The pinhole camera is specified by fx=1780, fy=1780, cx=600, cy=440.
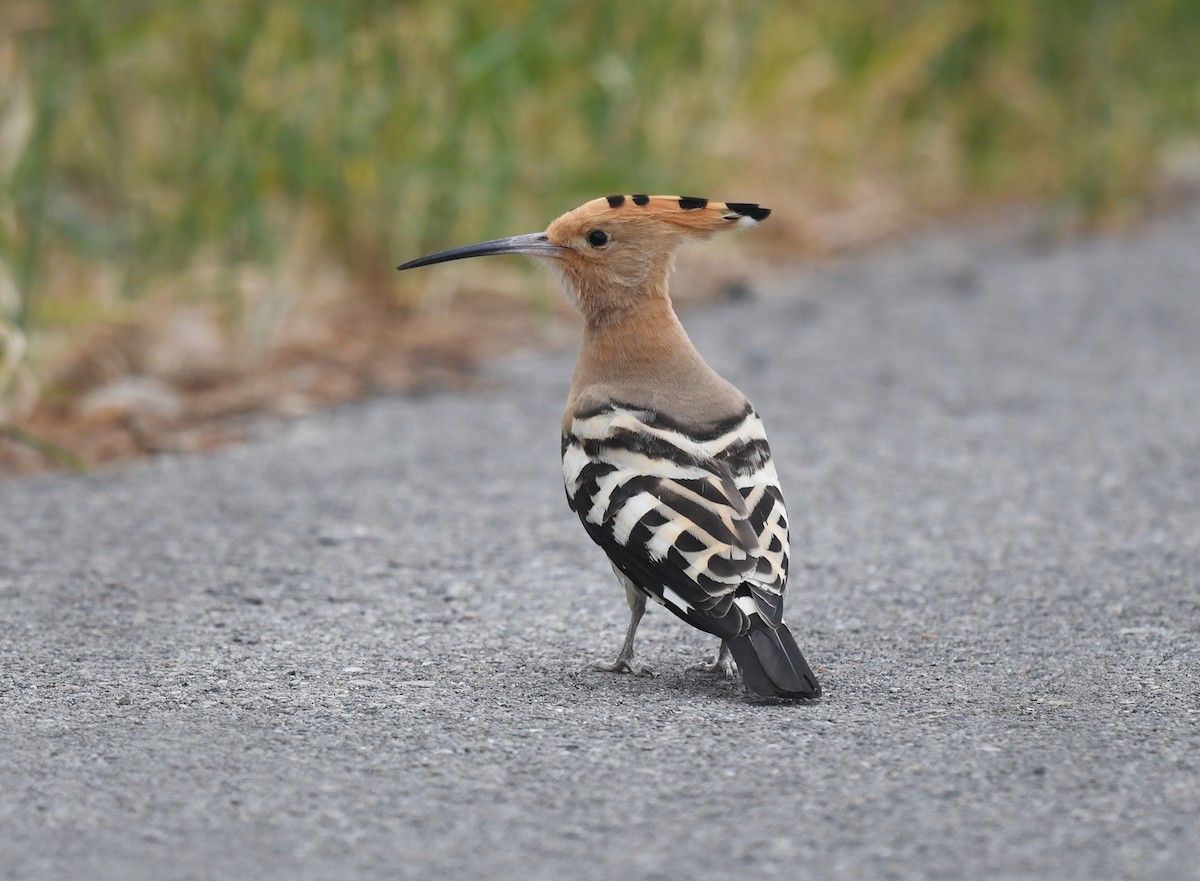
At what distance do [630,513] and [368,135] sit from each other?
363 cm

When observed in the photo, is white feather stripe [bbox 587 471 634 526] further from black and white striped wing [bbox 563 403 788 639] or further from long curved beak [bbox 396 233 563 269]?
long curved beak [bbox 396 233 563 269]

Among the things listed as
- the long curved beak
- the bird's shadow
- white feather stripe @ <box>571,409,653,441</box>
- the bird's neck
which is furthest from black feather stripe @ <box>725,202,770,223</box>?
the bird's shadow

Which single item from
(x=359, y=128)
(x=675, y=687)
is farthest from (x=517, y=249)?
(x=359, y=128)

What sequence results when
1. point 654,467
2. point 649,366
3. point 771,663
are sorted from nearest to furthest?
1. point 771,663
2. point 654,467
3. point 649,366

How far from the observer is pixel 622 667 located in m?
3.23

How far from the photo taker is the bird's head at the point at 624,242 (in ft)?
11.9

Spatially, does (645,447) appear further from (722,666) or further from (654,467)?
(722,666)

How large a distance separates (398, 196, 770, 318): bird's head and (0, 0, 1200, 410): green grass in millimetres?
1988

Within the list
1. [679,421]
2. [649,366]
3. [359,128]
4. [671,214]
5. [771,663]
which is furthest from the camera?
[359,128]

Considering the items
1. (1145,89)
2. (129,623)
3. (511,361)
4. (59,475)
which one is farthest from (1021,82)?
(129,623)

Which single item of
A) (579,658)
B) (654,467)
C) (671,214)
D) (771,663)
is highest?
(671,214)

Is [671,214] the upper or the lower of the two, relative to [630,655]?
upper

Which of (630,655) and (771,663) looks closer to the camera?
(771,663)

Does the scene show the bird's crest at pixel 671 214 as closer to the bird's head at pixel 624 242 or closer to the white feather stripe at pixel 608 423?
the bird's head at pixel 624 242
